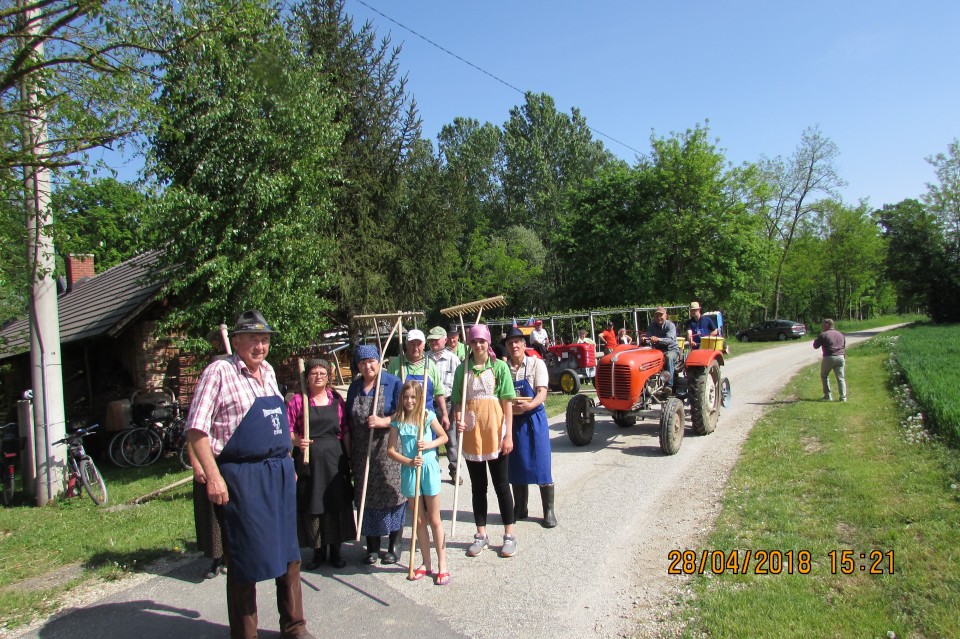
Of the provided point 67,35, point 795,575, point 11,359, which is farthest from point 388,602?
point 11,359

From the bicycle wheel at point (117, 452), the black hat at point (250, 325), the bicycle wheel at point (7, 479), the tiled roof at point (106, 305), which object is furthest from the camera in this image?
the tiled roof at point (106, 305)

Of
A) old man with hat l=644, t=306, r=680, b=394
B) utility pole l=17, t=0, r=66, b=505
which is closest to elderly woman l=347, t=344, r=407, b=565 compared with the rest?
utility pole l=17, t=0, r=66, b=505

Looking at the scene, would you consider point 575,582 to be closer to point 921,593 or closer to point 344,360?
point 921,593

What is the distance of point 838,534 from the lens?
4.71 meters

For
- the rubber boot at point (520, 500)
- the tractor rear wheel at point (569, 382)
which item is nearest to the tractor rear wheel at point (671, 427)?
the rubber boot at point (520, 500)

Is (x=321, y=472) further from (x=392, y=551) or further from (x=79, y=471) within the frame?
(x=79, y=471)

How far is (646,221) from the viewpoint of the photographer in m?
31.5

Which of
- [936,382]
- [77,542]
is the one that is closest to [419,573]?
[77,542]

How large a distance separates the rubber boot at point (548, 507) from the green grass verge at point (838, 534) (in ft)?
4.45

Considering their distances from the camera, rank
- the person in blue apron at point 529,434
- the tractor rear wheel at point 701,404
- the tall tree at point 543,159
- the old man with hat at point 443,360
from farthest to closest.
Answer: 1. the tall tree at point 543,159
2. the tractor rear wheel at point 701,404
3. the old man with hat at point 443,360
4. the person in blue apron at point 529,434

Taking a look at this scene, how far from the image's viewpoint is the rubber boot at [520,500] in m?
5.31

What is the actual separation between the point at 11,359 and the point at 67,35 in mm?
14284

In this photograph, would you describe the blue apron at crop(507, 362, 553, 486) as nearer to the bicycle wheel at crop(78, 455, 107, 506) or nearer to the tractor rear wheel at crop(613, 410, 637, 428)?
the tractor rear wheel at crop(613, 410, 637, 428)

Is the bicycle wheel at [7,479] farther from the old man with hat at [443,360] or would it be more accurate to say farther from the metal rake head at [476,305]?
the metal rake head at [476,305]
